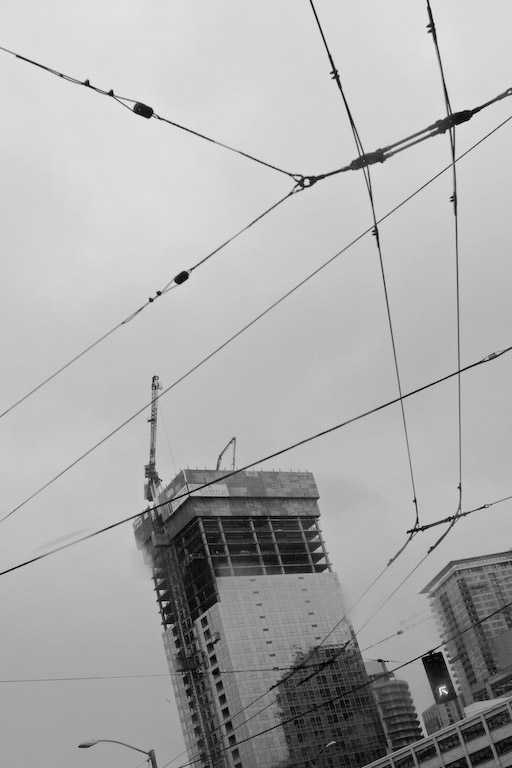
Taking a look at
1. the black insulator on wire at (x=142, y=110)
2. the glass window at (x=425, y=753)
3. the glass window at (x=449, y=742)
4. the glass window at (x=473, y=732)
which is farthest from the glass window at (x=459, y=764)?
the black insulator on wire at (x=142, y=110)

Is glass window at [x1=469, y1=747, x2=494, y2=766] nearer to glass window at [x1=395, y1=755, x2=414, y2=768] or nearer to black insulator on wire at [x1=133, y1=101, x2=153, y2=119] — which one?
glass window at [x1=395, y1=755, x2=414, y2=768]

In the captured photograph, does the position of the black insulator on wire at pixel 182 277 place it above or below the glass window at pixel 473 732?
above

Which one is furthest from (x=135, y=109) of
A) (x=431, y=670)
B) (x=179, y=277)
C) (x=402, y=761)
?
(x=402, y=761)

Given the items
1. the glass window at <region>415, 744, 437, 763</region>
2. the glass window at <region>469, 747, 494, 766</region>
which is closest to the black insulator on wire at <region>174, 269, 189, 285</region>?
the glass window at <region>469, 747, 494, 766</region>

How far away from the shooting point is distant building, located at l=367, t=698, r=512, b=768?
105m

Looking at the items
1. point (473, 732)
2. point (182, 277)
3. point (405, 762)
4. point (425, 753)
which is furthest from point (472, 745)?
point (182, 277)

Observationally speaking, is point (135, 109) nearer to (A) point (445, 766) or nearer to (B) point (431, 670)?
(B) point (431, 670)

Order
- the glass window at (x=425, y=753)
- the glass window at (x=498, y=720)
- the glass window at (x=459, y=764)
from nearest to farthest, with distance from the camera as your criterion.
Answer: the glass window at (x=498, y=720) → the glass window at (x=459, y=764) → the glass window at (x=425, y=753)

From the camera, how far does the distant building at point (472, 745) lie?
4117 inches

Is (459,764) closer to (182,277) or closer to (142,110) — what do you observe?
(182,277)

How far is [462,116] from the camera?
1241 centimetres

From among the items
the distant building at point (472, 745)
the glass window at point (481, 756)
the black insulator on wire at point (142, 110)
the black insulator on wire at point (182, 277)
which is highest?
the black insulator on wire at point (142, 110)

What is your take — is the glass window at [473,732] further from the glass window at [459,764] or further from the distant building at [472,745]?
the glass window at [459,764]

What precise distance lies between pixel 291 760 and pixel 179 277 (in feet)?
A: 653
